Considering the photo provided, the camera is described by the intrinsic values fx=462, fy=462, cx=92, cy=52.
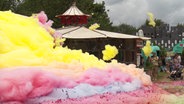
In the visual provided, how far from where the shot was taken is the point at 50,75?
724 cm

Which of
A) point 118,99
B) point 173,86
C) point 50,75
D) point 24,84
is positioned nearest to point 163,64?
point 173,86

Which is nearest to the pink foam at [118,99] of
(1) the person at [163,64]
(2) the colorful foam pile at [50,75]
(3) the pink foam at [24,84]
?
(2) the colorful foam pile at [50,75]

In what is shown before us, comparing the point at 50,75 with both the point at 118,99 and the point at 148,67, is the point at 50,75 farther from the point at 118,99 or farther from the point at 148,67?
the point at 148,67

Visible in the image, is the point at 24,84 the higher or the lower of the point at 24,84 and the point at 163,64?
the higher

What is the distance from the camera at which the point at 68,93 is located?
7.38m

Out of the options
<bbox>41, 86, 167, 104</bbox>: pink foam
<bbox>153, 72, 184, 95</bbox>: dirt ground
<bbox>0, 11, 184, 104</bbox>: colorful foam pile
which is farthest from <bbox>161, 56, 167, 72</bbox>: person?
<bbox>41, 86, 167, 104</bbox>: pink foam

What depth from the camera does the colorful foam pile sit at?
6.76 meters

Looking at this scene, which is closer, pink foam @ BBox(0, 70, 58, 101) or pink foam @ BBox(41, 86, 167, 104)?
pink foam @ BBox(0, 70, 58, 101)

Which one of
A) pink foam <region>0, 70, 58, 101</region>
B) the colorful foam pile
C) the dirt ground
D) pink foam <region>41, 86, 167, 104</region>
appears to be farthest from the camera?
the dirt ground

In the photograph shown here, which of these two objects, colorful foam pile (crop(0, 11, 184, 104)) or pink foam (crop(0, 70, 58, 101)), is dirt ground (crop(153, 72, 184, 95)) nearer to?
colorful foam pile (crop(0, 11, 184, 104))

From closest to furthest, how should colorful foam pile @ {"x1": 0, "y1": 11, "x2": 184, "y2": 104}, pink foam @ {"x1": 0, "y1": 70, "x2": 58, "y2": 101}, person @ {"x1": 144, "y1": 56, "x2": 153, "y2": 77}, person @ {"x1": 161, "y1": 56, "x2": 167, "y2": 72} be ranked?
pink foam @ {"x1": 0, "y1": 70, "x2": 58, "y2": 101}, colorful foam pile @ {"x1": 0, "y1": 11, "x2": 184, "y2": 104}, person @ {"x1": 144, "y1": 56, "x2": 153, "y2": 77}, person @ {"x1": 161, "y1": 56, "x2": 167, "y2": 72}

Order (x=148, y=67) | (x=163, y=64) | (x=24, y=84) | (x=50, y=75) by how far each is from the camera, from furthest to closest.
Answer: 1. (x=163, y=64)
2. (x=148, y=67)
3. (x=50, y=75)
4. (x=24, y=84)

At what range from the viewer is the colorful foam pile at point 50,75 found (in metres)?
6.76

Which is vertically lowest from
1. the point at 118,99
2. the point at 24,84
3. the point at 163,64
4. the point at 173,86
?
the point at 163,64
